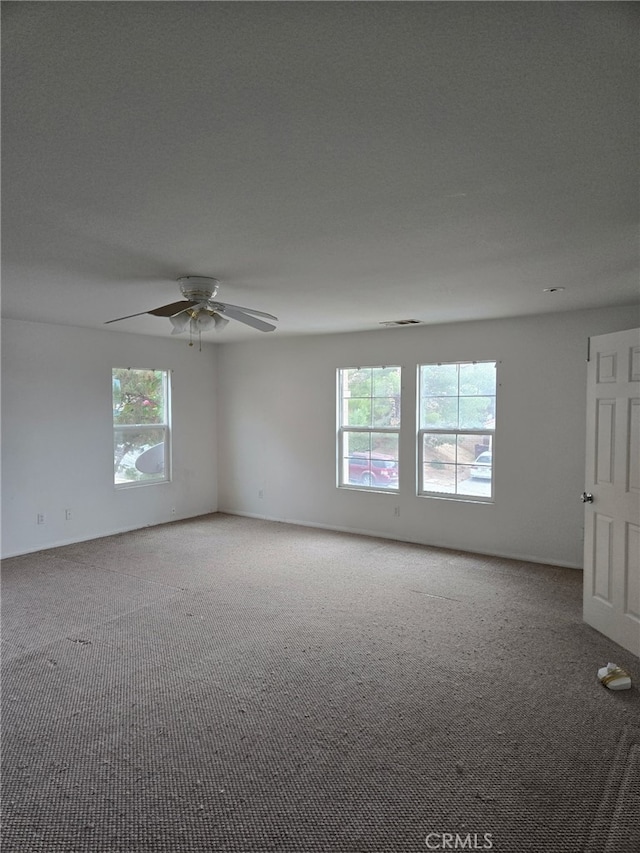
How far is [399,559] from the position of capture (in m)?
5.26

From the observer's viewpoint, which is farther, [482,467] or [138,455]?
[138,455]

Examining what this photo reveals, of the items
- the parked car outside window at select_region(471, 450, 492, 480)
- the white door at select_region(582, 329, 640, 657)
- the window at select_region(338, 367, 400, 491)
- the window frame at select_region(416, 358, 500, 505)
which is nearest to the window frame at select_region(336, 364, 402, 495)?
the window at select_region(338, 367, 400, 491)

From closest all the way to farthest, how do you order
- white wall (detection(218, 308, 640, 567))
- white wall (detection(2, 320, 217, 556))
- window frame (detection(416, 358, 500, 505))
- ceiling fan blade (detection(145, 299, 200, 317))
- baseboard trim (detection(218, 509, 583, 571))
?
ceiling fan blade (detection(145, 299, 200, 317)) → white wall (detection(218, 308, 640, 567)) → baseboard trim (detection(218, 509, 583, 571)) → white wall (detection(2, 320, 217, 556)) → window frame (detection(416, 358, 500, 505))

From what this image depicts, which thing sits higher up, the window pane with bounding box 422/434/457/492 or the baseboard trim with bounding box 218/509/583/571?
the window pane with bounding box 422/434/457/492

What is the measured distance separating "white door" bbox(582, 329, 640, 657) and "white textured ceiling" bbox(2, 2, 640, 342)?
688 millimetres

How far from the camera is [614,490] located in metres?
3.53

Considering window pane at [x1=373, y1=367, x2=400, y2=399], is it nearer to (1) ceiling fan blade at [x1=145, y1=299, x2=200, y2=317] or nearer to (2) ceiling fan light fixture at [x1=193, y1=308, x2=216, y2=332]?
(2) ceiling fan light fixture at [x1=193, y1=308, x2=216, y2=332]

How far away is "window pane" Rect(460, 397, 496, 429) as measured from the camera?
547cm

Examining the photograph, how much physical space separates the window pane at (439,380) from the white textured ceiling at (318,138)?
2420mm

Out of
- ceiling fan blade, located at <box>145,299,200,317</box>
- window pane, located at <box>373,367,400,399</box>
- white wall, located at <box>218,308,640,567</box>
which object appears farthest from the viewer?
window pane, located at <box>373,367,400,399</box>

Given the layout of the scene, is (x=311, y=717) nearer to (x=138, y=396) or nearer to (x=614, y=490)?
(x=614, y=490)

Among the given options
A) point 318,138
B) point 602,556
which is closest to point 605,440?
point 602,556

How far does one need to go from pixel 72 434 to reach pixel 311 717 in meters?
4.34

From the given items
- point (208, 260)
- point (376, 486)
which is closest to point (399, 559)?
point (376, 486)
